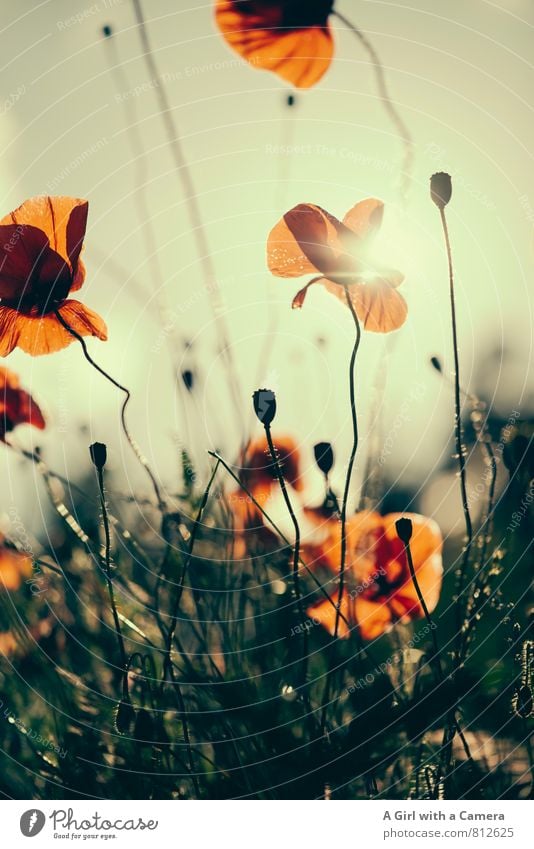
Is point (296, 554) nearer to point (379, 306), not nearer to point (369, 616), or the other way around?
point (369, 616)

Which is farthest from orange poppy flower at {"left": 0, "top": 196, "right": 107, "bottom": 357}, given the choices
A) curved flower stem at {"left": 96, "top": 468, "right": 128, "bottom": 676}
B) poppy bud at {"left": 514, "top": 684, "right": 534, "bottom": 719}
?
poppy bud at {"left": 514, "top": 684, "right": 534, "bottom": 719}

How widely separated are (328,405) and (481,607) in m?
0.18

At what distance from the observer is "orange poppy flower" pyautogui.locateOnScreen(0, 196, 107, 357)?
1.92ft

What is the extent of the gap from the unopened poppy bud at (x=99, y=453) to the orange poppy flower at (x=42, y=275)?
0.30ft

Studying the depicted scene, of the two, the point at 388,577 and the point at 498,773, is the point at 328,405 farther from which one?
the point at 498,773

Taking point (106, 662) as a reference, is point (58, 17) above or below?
above

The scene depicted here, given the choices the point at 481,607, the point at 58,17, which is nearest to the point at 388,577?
the point at 481,607

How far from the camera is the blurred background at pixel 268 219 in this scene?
0.60m

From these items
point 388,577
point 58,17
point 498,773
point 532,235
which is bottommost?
point 498,773

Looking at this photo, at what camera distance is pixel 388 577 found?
577 mm

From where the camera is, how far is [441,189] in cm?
59
